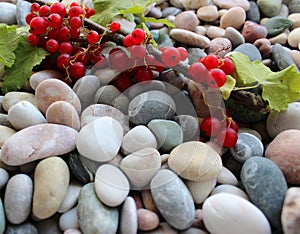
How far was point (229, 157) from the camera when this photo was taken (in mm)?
570

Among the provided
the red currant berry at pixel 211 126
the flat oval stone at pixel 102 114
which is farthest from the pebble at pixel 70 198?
the red currant berry at pixel 211 126

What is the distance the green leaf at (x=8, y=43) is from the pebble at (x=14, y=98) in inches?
2.1

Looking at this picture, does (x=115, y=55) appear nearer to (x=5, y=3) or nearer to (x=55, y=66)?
(x=55, y=66)

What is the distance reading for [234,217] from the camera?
0.45m

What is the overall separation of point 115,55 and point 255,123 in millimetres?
266

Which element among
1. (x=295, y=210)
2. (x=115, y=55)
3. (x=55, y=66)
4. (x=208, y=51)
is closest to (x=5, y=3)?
(x=55, y=66)

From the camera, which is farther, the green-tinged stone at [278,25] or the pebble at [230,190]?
the green-tinged stone at [278,25]

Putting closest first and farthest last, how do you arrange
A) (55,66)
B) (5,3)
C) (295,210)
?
(295,210) < (55,66) < (5,3)

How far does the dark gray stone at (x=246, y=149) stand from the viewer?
1.80 feet

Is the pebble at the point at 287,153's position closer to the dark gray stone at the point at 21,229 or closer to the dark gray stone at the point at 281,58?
the dark gray stone at the point at 281,58

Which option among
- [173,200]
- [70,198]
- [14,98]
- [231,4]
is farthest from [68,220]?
[231,4]

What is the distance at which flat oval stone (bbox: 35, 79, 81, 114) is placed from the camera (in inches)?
23.2

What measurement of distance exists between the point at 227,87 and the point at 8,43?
383 mm

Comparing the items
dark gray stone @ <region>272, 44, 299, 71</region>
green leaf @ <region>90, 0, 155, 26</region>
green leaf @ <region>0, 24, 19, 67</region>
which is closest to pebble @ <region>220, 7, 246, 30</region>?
dark gray stone @ <region>272, 44, 299, 71</region>
